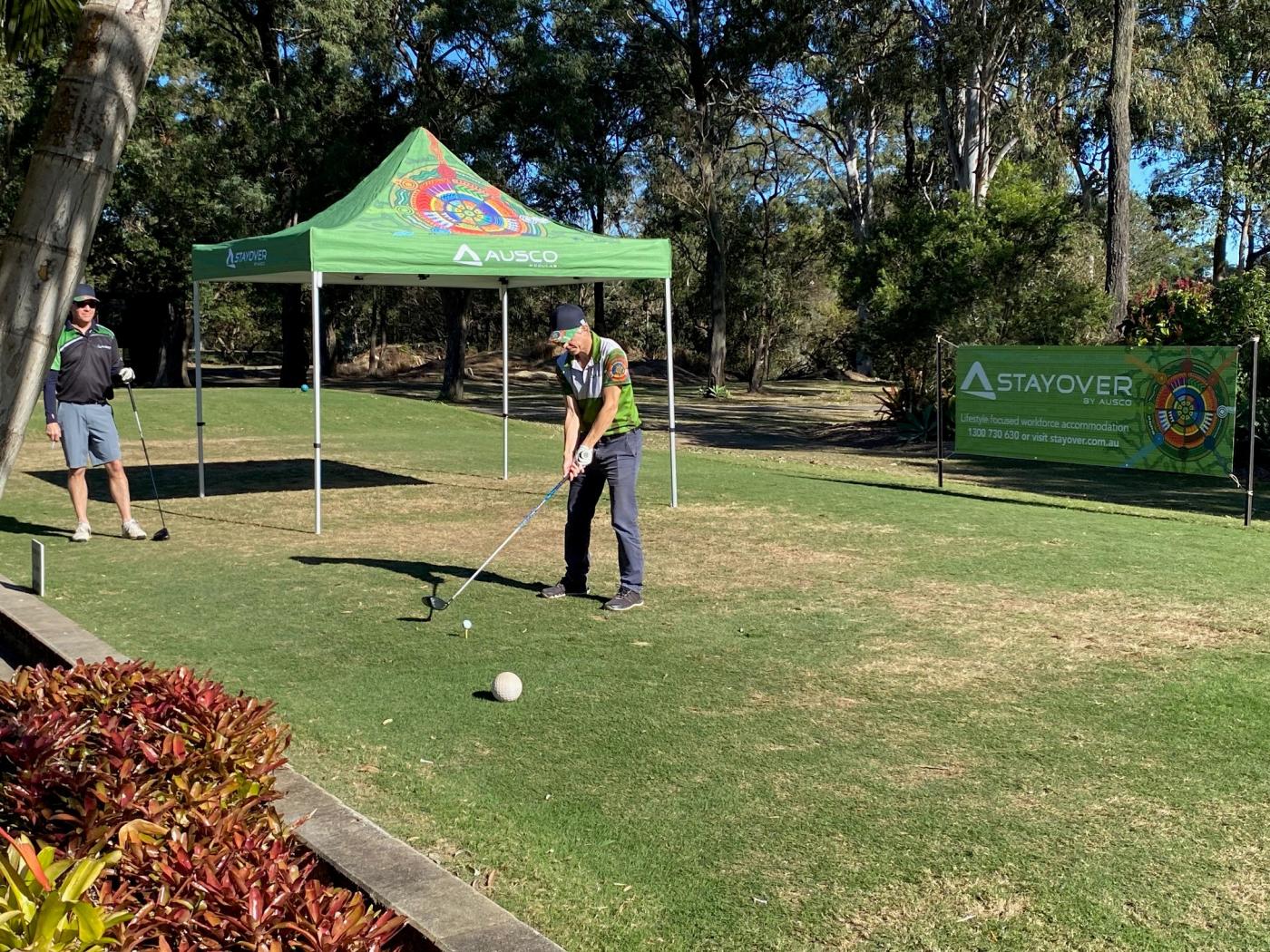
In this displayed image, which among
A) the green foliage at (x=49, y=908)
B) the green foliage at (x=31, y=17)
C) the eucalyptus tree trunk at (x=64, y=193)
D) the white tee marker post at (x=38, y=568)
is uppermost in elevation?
the green foliage at (x=31, y=17)

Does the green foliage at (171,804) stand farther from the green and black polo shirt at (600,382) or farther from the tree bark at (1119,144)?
the tree bark at (1119,144)

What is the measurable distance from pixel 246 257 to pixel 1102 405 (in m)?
8.88

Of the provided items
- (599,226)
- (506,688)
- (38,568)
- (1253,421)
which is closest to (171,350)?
(599,226)

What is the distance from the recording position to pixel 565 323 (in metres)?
7.45

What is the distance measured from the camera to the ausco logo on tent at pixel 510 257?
38.0ft

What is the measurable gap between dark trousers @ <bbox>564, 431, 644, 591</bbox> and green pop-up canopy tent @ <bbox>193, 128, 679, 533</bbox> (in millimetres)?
3521

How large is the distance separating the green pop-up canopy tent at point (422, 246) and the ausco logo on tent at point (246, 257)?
0.05 ft

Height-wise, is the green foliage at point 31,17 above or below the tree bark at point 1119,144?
below

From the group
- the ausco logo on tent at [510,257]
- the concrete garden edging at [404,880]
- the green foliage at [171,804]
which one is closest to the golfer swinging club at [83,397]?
the ausco logo on tent at [510,257]

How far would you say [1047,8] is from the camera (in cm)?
2986

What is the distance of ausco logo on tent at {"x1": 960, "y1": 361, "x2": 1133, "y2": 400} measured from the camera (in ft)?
41.6

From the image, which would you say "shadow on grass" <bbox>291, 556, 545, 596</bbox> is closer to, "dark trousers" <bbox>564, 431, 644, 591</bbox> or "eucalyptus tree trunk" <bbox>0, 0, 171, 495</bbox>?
"dark trousers" <bbox>564, 431, 644, 591</bbox>

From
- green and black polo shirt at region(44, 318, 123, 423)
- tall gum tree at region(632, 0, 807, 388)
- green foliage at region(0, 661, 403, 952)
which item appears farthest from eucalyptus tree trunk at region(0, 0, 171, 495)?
tall gum tree at region(632, 0, 807, 388)

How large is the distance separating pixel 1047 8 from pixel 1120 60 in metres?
7.15
